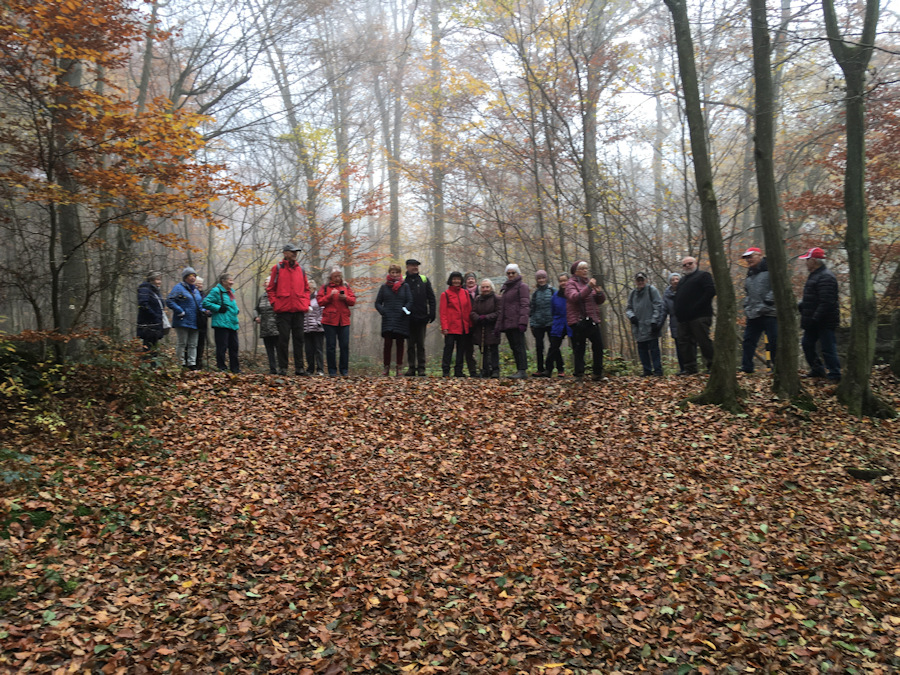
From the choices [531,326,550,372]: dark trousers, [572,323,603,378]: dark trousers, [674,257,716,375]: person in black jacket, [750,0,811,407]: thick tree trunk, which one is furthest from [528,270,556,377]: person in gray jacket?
[750,0,811,407]: thick tree trunk

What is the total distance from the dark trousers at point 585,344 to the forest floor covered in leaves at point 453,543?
5.27 ft

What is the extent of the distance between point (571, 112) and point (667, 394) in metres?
7.74

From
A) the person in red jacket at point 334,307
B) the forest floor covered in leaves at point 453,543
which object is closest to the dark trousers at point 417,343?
the person in red jacket at point 334,307

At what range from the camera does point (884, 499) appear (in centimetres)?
573

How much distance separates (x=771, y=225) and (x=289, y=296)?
25.3 feet

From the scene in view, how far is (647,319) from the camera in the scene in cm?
1011

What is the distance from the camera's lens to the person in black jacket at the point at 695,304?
30.5ft

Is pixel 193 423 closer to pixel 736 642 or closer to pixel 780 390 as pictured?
pixel 736 642

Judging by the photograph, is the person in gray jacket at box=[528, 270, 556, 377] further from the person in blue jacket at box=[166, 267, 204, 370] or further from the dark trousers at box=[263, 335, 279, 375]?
the person in blue jacket at box=[166, 267, 204, 370]

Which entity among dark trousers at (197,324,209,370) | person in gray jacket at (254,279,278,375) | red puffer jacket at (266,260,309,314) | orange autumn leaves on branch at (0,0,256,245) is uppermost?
orange autumn leaves on branch at (0,0,256,245)

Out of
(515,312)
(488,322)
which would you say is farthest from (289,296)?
(515,312)

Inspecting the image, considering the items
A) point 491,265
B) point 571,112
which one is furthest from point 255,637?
point 491,265

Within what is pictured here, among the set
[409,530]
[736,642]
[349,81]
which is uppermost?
[349,81]

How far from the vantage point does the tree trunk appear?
7.60m
